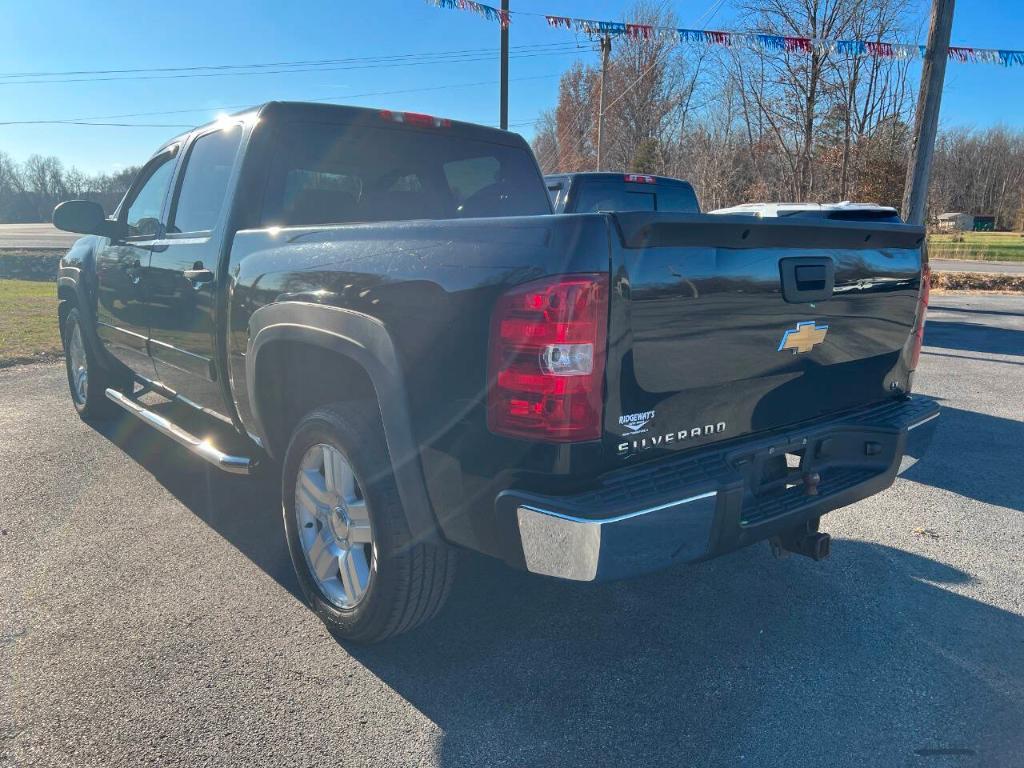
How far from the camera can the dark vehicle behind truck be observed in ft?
24.6

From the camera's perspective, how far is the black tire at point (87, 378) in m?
5.36

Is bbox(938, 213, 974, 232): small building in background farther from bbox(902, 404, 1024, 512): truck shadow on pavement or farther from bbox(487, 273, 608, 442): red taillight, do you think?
bbox(487, 273, 608, 442): red taillight

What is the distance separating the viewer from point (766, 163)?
72.8ft

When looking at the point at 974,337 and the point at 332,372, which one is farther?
the point at 974,337

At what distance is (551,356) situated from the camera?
77.8 inches

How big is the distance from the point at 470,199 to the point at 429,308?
2.03 metres

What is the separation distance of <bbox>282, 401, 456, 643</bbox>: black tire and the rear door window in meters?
1.24

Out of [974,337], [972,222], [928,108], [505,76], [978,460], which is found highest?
[505,76]

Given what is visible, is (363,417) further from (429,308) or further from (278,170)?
(278,170)

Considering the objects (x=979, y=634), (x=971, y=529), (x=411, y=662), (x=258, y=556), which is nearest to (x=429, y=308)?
(x=411, y=662)

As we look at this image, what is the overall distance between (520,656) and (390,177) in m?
2.46

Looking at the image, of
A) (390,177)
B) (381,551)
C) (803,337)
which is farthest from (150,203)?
(803,337)

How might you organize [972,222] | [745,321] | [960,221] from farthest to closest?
[972,222] < [960,221] < [745,321]

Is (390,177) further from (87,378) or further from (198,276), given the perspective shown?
(87,378)
